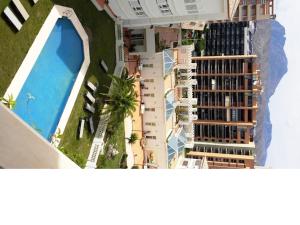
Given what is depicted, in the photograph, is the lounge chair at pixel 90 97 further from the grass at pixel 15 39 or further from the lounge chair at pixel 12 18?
the lounge chair at pixel 12 18

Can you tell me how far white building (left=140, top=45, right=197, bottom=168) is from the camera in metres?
35.8

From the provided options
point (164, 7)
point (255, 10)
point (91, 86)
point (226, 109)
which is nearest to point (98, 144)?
point (91, 86)

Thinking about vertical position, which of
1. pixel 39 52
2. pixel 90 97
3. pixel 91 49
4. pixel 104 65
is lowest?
pixel 39 52

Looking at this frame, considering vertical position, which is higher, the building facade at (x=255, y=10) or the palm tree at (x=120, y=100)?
the building facade at (x=255, y=10)

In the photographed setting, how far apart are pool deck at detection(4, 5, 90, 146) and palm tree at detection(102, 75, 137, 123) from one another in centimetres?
301

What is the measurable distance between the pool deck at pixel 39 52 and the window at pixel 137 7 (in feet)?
15.4

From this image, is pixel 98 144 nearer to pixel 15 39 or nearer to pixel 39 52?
pixel 39 52

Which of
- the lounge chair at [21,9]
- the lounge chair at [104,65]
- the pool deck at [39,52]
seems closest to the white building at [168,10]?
the lounge chair at [104,65]

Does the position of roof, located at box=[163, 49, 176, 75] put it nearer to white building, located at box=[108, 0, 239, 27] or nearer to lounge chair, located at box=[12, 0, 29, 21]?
white building, located at box=[108, 0, 239, 27]

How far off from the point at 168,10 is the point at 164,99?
9292 millimetres

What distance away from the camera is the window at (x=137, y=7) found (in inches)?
1143

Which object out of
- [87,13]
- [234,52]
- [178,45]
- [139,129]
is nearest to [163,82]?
[139,129]

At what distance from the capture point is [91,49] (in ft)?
92.4

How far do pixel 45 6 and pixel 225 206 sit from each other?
20.5 m
